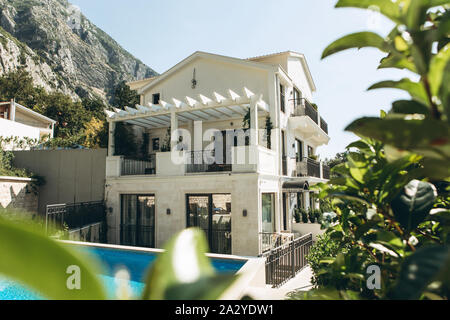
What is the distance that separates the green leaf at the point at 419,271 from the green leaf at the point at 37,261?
2.25 ft

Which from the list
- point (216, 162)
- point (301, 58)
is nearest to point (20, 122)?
point (216, 162)

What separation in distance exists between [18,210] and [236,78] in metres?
13.8

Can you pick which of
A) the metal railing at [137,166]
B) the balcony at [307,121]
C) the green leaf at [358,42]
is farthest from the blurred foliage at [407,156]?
the balcony at [307,121]

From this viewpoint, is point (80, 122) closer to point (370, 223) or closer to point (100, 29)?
point (370, 223)

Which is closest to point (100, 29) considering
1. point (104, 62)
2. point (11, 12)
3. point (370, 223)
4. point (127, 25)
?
point (104, 62)

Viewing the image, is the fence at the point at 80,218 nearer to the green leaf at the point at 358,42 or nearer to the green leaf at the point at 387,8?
the green leaf at the point at 358,42

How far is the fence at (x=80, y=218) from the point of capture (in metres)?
12.8

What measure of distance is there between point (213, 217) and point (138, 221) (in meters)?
4.22

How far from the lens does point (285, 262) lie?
918 cm

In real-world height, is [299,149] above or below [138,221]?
above

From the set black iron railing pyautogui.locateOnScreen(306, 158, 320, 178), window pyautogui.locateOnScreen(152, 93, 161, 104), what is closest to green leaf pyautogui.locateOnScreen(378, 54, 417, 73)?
black iron railing pyautogui.locateOnScreen(306, 158, 320, 178)

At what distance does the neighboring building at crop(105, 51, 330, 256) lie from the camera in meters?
12.3

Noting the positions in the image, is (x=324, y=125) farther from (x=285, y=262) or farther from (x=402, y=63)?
(x=402, y=63)
